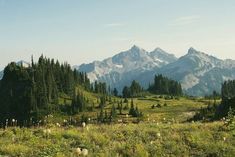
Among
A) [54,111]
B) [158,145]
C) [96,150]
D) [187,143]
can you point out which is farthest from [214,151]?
[54,111]

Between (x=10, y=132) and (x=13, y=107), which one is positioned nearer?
(x=10, y=132)

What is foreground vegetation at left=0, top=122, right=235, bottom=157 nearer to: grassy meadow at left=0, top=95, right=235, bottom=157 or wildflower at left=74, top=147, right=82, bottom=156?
grassy meadow at left=0, top=95, right=235, bottom=157

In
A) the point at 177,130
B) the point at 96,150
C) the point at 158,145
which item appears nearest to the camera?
the point at 96,150

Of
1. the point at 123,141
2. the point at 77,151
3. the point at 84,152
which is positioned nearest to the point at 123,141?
the point at 123,141

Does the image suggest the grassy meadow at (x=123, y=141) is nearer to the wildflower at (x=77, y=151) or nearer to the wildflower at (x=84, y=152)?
the wildflower at (x=77, y=151)

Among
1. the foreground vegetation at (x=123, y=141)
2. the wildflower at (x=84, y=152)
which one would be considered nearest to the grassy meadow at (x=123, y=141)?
the foreground vegetation at (x=123, y=141)

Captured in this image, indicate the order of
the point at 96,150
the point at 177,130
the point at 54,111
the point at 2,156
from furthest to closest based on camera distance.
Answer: the point at 54,111 → the point at 177,130 → the point at 96,150 → the point at 2,156

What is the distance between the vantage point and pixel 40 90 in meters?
196

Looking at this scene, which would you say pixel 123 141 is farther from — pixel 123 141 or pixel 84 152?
pixel 84 152

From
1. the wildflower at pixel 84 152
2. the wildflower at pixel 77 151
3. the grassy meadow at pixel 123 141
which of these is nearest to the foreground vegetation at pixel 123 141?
the grassy meadow at pixel 123 141

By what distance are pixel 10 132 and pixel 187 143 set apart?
8.01 metres

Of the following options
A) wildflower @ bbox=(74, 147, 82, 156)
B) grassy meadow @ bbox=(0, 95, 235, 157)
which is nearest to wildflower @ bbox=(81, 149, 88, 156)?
wildflower @ bbox=(74, 147, 82, 156)

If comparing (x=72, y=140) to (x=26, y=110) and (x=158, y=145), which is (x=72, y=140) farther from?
(x=26, y=110)

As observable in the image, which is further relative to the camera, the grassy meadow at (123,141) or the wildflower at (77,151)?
the grassy meadow at (123,141)
